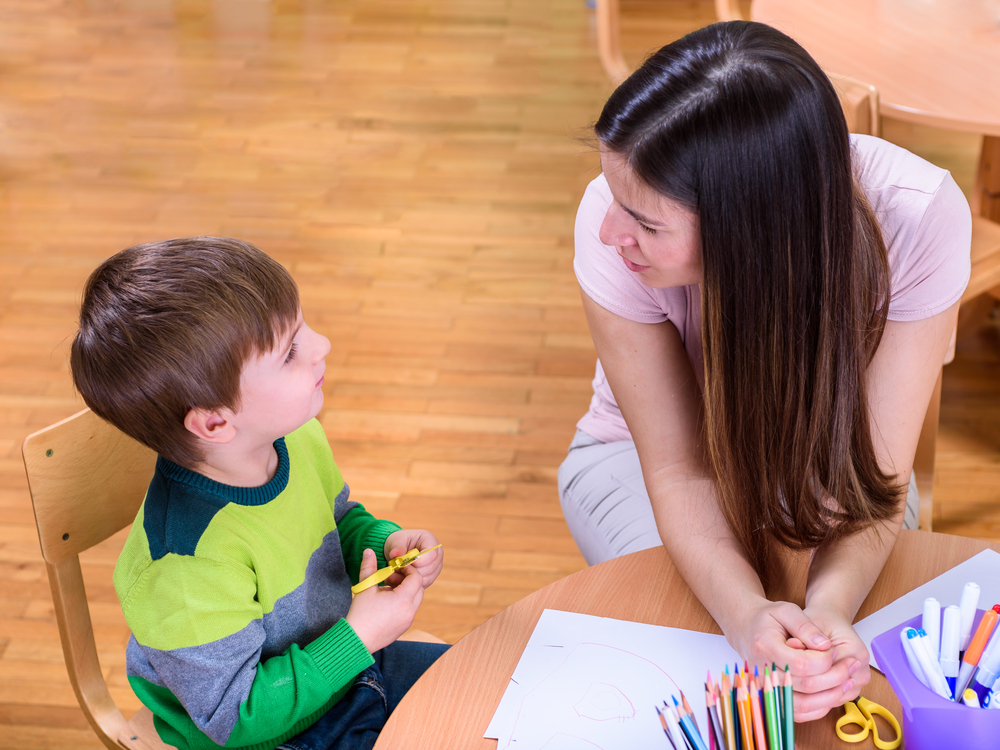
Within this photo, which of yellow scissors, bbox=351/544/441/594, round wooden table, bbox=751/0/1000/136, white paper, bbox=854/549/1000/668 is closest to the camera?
white paper, bbox=854/549/1000/668

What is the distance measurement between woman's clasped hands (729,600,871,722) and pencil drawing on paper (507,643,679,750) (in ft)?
0.29

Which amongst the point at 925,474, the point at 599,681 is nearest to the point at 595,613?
the point at 599,681

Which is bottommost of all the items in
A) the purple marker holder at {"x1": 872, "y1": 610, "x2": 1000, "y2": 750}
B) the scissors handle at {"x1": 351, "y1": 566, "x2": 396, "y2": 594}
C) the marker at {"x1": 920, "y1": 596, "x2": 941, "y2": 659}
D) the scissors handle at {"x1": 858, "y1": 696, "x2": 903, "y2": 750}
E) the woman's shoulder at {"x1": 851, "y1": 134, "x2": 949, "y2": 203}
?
the scissors handle at {"x1": 351, "y1": 566, "x2": 396, "y2": 594}

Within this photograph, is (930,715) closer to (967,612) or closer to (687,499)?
(967,612)

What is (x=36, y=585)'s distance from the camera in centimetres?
191

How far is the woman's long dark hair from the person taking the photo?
2.91 feet

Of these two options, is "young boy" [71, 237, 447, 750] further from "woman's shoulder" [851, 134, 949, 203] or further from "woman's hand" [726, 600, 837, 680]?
"woman's shoulder" [851, 134, 949, 203]

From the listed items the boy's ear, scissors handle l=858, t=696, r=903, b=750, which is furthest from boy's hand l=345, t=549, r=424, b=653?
scissors handle l=858, t=696, r=903, b=750

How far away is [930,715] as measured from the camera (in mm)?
731

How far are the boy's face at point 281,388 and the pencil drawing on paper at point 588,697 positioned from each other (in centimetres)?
35

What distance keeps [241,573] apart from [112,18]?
12.1 ft

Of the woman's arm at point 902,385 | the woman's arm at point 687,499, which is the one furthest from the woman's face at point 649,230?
the woman's arm at point 902,385

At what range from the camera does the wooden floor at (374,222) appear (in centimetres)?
198

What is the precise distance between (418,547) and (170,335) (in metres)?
0.39
